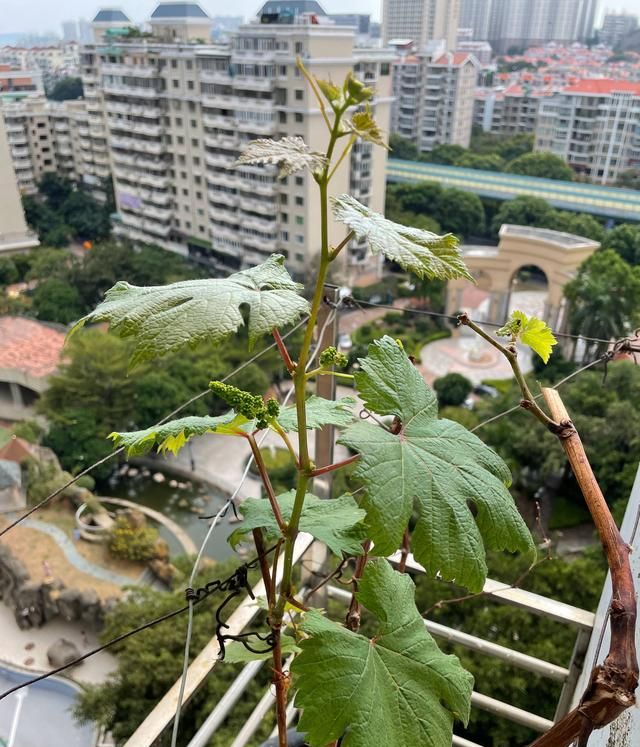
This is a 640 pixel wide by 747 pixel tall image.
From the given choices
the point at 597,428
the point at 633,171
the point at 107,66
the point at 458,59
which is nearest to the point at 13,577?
the point at 597,428

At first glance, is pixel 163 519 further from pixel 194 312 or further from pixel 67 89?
pixel 67 89

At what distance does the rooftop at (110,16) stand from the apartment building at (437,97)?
975 centimetres

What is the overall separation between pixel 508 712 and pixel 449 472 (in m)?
1.04

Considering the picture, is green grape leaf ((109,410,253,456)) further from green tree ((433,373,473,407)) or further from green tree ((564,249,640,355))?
green tree ((564,249,640,355))

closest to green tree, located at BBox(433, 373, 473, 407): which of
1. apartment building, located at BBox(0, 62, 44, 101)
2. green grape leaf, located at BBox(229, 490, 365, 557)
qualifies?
green grape leaf, located at BBox(229, 490, 365, 557)

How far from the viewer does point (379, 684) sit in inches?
22.9

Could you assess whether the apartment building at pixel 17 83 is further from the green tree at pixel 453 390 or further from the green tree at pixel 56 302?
the green tree at pixel 453 390

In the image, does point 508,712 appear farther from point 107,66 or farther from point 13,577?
point 107,66

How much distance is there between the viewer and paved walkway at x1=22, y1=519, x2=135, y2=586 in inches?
279

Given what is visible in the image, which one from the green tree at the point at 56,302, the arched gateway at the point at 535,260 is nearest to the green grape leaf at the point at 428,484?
the arched gateway at the point at 535,260

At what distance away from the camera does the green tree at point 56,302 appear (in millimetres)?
12078

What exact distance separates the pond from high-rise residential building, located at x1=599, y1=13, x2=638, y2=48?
48.9m

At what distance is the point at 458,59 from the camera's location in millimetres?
22016

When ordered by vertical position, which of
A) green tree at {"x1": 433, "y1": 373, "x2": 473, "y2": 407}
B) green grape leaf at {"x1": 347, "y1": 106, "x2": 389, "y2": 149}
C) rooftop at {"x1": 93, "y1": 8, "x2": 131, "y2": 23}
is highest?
rooftop at {"x1": 93, "y1": 8, "x2": 131, "y2": 23}
